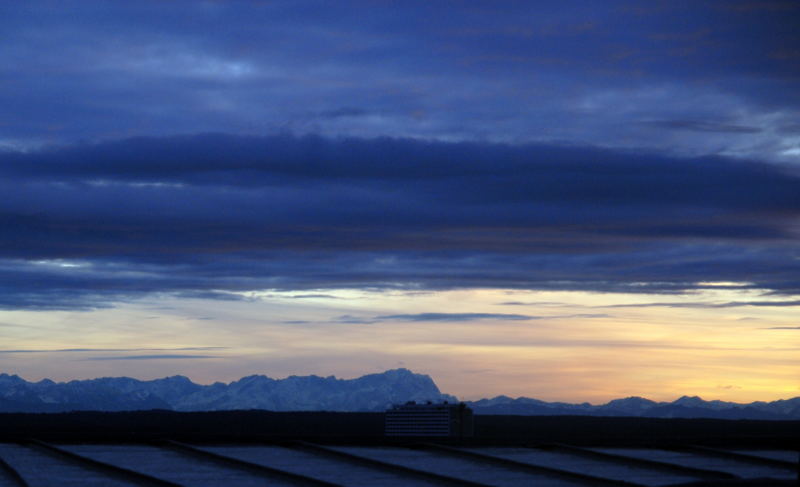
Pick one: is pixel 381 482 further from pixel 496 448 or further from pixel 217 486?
pixel 496 448

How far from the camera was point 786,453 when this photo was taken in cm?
7094

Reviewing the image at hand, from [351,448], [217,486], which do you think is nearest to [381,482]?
[217,486]

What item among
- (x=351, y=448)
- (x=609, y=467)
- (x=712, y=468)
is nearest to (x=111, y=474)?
(x=351, y=448)

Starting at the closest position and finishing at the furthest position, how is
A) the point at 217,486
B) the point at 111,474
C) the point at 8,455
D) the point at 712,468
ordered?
the point at 217,486, the point at 111,474, the point at 712,468, the point at 8,455

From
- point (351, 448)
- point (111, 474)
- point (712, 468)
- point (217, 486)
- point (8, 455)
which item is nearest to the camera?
point (217, 486)

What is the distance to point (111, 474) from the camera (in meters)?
56.5

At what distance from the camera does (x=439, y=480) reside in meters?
55.5

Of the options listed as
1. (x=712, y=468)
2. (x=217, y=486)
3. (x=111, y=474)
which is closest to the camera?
(x=217, y=486)

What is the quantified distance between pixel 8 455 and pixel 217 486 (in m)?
19.7

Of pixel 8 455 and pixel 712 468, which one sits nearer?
pixel 712 468

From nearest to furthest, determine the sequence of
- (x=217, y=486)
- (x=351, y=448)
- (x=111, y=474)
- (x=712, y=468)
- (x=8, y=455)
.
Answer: (x=217, y=486) < (x=111, y=474) < (x=712, y=468) < (x=8, y=455) < (x=351, y=448)

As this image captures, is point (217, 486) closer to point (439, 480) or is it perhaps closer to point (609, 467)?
point (439, 480)

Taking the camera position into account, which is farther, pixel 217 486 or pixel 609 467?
pixel 609 467

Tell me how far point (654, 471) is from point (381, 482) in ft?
54.8
